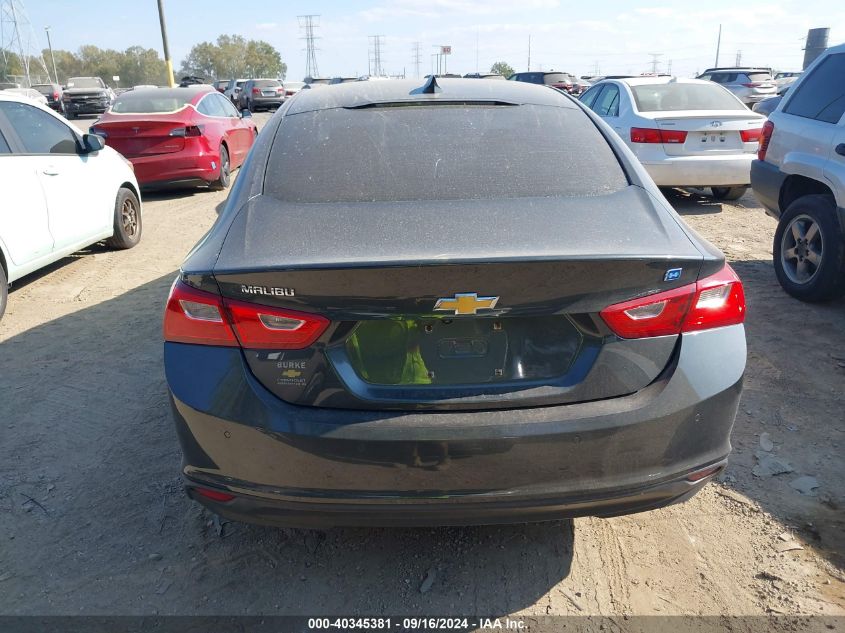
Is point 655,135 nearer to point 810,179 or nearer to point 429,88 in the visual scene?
point 810,179

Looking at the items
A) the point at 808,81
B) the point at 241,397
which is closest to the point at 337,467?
the point at 241,397

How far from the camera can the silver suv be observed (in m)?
24.2

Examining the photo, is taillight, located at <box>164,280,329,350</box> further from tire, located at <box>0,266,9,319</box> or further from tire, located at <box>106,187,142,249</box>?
tire, located at <box>106,187,142,249</box>

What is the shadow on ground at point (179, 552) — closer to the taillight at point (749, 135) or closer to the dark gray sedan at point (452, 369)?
the dark gray sedan at point (452, 369)

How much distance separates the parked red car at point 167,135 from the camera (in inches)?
384

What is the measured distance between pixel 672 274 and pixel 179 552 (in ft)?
7.13

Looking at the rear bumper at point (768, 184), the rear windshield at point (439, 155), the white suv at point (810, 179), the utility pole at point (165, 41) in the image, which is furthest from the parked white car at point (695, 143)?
the utility pole at point (165, 41)

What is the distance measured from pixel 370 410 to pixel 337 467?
0.20 metres

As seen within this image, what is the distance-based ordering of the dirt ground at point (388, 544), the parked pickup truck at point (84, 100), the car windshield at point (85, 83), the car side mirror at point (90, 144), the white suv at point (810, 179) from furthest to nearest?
the car windshield at point (85, 83), the parked pickup truck at point (84, 100), the car side mirror at point (90, 144), the white suv at point (810, 179), the dirt ground at point (388, 544)

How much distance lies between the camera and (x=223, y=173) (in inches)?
427

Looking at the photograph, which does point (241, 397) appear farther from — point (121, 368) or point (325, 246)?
point (121, 368)

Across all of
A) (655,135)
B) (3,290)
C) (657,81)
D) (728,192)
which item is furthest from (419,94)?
(728,192)

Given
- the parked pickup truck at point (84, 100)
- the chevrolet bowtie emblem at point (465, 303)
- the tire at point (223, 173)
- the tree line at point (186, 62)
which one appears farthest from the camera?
the tree line at point (186, 62)

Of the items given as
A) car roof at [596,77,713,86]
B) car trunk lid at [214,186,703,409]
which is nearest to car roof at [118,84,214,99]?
car roof at [596,77,713,86]
